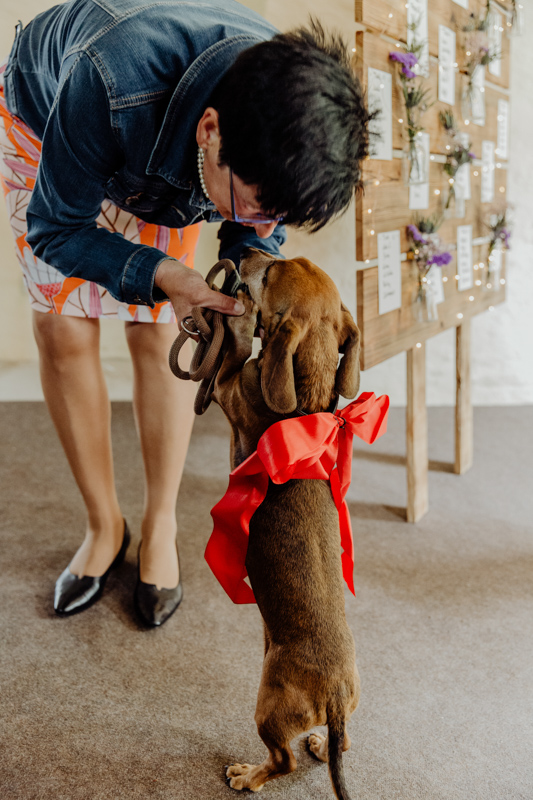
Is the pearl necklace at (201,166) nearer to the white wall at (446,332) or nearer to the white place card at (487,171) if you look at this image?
the white place card at (487,171)

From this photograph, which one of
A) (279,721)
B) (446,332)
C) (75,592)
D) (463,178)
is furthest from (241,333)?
(446,332)

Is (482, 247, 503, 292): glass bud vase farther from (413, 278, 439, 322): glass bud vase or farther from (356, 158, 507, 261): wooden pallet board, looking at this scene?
(413, 278, 439, 322): glass bud vase

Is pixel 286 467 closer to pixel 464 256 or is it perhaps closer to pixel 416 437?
pixel 416 437

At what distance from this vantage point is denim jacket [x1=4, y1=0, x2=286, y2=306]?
3.36ft

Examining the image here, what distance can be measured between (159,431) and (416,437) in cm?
100

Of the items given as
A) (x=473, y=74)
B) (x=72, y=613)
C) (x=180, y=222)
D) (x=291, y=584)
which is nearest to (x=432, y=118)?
(x=473, y=74)

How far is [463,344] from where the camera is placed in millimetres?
2529

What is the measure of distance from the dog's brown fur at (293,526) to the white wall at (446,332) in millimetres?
1933

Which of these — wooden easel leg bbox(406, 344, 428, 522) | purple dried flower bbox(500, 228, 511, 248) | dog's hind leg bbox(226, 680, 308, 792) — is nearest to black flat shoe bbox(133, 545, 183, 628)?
dog's hind leg bbox(226, 680, 308, 792)

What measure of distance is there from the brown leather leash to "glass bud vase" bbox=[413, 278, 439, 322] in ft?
3.31

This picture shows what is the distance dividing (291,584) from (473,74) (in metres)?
2.00

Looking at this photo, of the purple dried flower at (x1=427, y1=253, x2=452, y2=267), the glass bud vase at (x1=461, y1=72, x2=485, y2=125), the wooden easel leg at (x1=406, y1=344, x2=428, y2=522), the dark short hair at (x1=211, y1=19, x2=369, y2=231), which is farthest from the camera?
the glass bud vase at (x1=461, y1=72, x2=485, y2=125)

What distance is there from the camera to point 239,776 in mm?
1120

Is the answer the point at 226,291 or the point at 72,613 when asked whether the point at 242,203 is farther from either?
the point at 72,613
